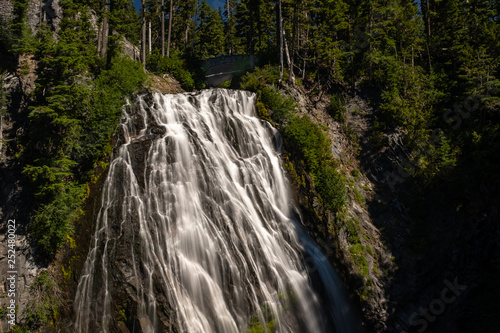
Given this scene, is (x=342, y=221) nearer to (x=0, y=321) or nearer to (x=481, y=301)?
(x=481, y=301)

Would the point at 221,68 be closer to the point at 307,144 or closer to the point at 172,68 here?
the point at 172,68

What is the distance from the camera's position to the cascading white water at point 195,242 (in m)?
11.1

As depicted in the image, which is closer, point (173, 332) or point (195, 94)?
point (173, 332)

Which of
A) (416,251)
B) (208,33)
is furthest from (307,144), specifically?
(208,33)

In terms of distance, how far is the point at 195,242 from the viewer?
12.5 m

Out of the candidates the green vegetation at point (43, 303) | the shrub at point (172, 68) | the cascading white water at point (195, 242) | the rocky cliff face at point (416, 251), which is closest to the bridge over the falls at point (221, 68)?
the shrub at point (172, 68)

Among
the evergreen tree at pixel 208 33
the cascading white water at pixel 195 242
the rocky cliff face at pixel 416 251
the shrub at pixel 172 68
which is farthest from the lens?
the evergreen tree at pixel 208 33

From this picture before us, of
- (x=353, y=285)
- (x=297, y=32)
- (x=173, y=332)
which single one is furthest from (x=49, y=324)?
(x=297, y=32)

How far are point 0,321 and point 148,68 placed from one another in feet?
71.9

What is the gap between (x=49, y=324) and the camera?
36.6 feet

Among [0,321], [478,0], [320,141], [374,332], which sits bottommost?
[374,332]

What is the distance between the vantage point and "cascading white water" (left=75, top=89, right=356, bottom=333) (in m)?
11.1

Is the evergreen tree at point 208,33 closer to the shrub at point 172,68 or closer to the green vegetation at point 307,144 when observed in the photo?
the shrub at point 172,68

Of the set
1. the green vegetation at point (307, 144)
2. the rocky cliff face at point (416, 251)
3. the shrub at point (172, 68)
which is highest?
the shrub at point (172, 68)
